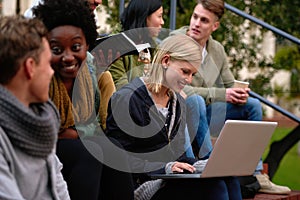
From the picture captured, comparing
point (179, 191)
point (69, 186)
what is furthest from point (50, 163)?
point (179, 191)

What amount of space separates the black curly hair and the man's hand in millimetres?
1853

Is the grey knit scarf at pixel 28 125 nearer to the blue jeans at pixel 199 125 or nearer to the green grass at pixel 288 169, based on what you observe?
the blue jeans at pixel 199 125

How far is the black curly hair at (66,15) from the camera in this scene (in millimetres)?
4031

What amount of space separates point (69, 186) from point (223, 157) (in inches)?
35.0

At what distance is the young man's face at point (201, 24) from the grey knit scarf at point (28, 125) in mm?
2887

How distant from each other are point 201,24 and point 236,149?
163cm

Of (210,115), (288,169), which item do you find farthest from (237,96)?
(288,169)

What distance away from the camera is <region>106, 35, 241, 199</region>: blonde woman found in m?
4.38

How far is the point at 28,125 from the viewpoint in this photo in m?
3.07

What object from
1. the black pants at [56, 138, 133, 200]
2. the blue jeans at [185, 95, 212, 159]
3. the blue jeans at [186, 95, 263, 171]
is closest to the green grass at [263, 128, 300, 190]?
the blue jeans at [186, 95, 263, 171]

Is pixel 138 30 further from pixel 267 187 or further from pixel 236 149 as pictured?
pixel 267 187

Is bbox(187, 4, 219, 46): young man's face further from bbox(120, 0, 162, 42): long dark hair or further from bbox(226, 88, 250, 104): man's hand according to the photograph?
bbox(120, 0, 162, 42): long dark hair

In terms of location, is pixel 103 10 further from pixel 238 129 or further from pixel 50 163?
pixel 50 163

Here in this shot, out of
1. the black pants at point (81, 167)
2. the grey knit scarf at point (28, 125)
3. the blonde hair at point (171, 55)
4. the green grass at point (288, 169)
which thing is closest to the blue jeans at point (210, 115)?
the blonde hair at point (171, 55)
